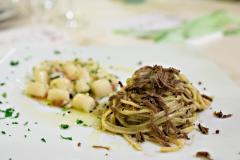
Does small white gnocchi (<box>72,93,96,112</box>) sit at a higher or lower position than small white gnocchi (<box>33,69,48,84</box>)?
lower

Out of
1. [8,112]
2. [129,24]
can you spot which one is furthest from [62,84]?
[129,24]

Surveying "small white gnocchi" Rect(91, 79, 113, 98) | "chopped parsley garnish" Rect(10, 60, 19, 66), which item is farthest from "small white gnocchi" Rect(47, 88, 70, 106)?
"chopped parsley garnish" Rect(10, 60, 19, 66)

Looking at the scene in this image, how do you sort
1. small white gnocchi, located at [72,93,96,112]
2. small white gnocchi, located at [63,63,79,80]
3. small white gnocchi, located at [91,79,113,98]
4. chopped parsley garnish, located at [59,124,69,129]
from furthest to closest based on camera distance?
small white gnocchi, located at [63,63,79,80]
small white gnocchi, located at [91,79,113,98]
small white gnocchi, located at [72,93,96,112]
chopped parsley garnish, located at [59,124,69,129]

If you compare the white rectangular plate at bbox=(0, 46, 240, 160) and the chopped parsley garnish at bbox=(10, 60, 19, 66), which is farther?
the chopped parsley garnish at bbox=(10, 60, 19, 66)

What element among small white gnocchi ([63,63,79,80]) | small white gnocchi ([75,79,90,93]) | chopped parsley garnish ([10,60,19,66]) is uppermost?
chopped parsley garnish ([10,60,19,66])

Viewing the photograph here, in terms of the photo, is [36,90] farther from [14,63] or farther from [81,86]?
[14,63]

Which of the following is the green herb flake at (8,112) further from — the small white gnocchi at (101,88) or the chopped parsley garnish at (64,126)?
the small white gnocchi at (101,88)

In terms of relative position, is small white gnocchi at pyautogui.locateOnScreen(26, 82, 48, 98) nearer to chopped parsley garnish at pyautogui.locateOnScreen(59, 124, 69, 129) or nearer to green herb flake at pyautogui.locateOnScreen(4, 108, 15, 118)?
green herb flake at pyautogui.locateOnScreen(4, 108, 15, 118)
